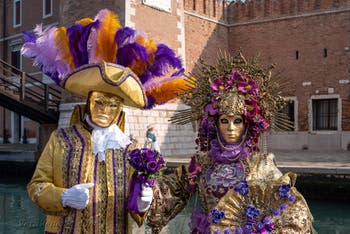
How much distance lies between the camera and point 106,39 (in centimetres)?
238

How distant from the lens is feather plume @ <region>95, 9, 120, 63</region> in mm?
2363

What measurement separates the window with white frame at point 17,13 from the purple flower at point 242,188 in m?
19.2

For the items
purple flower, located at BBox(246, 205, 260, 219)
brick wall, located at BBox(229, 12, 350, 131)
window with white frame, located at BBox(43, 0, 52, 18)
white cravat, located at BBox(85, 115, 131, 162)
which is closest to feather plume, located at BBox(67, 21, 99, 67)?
white cravat, located at BBox(85, 115, 131, 162)

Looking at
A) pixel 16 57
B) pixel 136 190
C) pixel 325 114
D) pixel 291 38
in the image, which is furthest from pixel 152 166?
pixel 16 57

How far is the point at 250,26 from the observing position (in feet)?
56.7

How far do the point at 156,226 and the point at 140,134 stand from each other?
33.3 feet

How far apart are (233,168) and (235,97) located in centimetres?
36

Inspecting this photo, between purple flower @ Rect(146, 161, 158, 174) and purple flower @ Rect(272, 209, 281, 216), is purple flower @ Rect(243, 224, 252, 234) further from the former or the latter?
purple flower @ Rect(146, 161, 158, 174)

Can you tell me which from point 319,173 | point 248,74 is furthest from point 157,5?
point 248,74

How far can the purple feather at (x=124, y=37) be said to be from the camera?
236 centimetres

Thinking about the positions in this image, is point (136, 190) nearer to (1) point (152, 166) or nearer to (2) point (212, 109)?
(1) point (152, 166)

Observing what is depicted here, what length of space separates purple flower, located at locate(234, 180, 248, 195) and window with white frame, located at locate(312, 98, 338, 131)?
45.4 ft

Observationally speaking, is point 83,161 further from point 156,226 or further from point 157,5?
point 157,5

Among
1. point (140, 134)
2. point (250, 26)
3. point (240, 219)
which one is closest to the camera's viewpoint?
point (240, 219)
